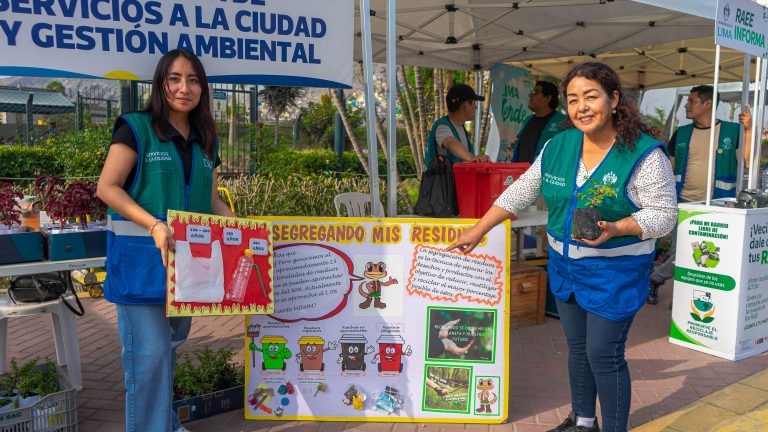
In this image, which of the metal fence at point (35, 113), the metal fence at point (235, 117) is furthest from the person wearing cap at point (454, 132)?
the metal fence at point (35, 113)

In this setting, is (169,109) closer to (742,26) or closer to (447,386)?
(447,386)

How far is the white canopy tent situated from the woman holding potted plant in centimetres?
303

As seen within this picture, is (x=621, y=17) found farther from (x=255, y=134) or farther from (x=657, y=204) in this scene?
(x=255, y=134)

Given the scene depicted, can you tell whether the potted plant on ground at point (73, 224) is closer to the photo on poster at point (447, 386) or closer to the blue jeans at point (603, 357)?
the photo on poster at point (447, 386)

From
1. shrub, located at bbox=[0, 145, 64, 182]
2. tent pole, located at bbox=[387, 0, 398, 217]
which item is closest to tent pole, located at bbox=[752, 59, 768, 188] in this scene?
tent pole, located at bbox=[387, 0, 398, 217]

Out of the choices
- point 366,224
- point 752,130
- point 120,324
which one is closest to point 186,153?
point 120,324

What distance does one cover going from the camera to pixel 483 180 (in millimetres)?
4348

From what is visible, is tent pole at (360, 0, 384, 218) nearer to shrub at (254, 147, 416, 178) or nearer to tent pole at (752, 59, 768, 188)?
tent pole at (752, 59, 768, 188)

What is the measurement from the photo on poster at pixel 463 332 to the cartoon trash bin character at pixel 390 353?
15 centimetres

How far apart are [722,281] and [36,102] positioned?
23.4m

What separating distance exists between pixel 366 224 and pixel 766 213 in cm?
320

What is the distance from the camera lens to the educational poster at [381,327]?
3.30 meters

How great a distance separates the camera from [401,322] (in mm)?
3328

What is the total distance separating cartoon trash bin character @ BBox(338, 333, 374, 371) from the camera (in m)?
3.32
